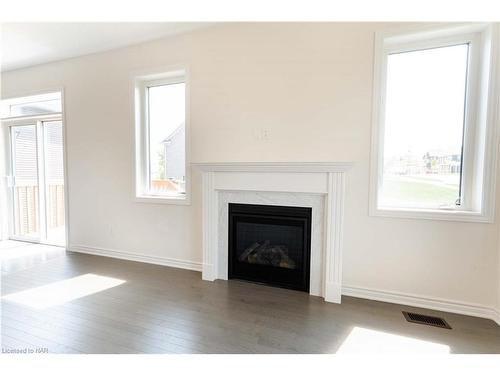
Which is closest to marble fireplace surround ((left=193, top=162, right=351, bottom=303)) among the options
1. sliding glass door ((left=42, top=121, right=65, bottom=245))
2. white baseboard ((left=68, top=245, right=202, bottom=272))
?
white baseboard ((left=68, top=245, right=202, bottom=272))

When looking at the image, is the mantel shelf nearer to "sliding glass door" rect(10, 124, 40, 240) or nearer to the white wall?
the white wall

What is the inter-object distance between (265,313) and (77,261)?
9.30 ft

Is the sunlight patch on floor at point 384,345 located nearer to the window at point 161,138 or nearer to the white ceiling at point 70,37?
the window at point 161,138

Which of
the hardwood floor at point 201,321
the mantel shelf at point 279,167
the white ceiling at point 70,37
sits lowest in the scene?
the hardwood floor at point 201,321

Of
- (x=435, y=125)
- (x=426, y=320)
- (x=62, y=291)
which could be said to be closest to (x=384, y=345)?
(x=426, y=320)

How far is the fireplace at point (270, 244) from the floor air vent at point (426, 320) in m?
0.90

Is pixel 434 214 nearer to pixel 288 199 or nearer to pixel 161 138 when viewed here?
pixel 288 199

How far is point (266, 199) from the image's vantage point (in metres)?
2.70

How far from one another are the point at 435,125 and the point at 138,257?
3.81 m

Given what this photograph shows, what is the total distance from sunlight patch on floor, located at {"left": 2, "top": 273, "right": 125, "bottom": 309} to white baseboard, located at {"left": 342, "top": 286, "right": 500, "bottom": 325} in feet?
8.32

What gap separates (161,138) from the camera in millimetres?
3432

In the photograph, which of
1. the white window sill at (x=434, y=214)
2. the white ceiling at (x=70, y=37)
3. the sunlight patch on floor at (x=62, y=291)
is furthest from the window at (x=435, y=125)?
the sunlight patch on floor at (x=62, y=291)

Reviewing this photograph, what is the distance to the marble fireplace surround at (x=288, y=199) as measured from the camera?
7.85 ft
